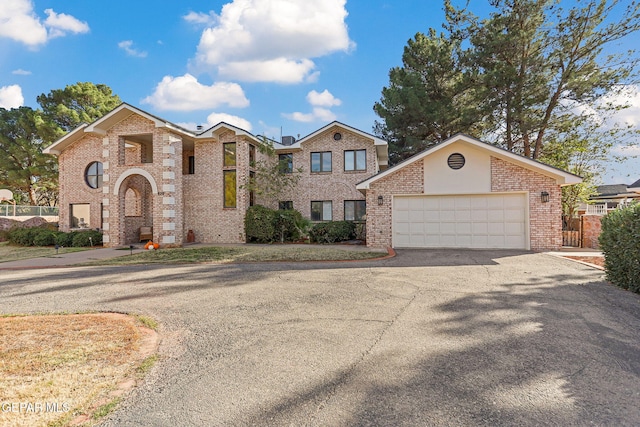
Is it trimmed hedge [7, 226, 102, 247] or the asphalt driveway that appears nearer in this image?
the asphalt driveway

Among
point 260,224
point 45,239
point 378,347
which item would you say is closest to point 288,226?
point 260,224

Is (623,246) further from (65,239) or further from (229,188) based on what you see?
(65,239)

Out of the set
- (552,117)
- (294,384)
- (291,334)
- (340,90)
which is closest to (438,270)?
(291,334)

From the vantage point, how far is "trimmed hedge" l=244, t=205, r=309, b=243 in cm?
1656

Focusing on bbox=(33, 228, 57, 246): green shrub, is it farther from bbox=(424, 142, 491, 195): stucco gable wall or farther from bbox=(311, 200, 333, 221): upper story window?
bbox=(424, 142, 491, 195): stucco gable wall

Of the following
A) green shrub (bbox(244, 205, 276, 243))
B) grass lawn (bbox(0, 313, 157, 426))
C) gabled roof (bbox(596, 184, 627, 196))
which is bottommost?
grass lawn (bbox(0, 313, 157, 426))

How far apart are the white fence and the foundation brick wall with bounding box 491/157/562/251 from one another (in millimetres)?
34347

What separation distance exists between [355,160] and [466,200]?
7.91 metres

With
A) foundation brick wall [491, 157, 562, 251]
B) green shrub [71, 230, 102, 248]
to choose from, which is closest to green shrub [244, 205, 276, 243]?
green shrub [71, 230, 102, 248]

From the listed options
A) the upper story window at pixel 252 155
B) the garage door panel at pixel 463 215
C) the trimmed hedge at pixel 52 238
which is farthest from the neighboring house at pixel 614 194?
the trimmed hedge at pixel 52 238

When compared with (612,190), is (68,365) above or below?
below

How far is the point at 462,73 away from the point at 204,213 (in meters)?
19.3

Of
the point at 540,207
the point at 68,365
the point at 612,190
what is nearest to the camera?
the point at 68,365

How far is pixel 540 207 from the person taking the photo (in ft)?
40.2
